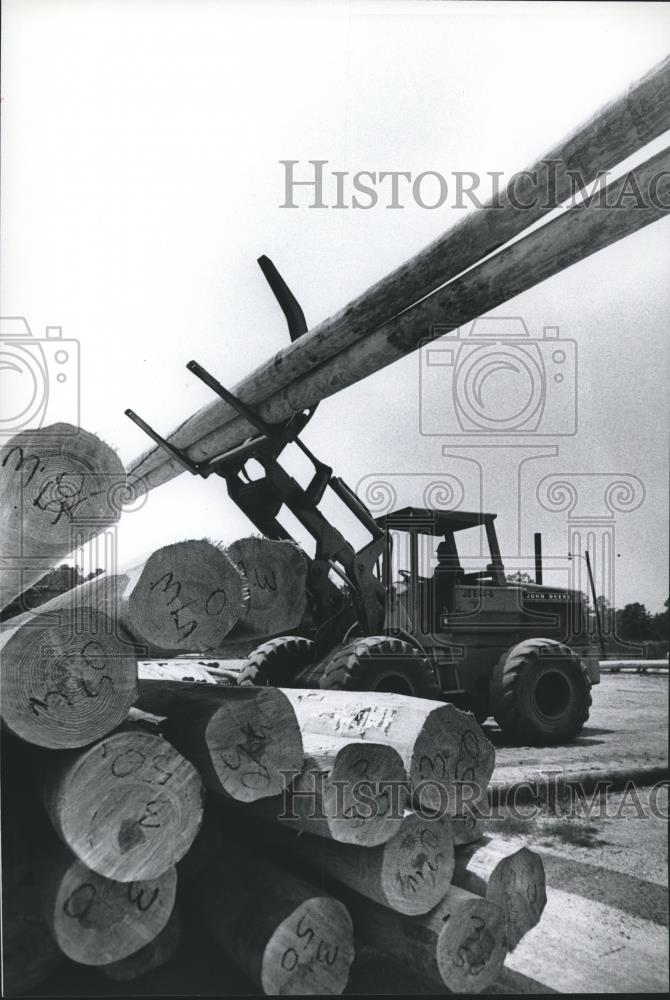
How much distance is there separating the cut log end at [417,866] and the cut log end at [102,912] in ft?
2.04

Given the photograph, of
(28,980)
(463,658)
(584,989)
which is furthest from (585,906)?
(463,658)

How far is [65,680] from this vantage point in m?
2.09

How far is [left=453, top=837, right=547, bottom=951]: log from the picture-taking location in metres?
2.57

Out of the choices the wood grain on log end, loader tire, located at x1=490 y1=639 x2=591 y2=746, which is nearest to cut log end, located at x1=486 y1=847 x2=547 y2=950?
the wood grain on log end

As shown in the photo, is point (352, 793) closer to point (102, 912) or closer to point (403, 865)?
point (403, 865)

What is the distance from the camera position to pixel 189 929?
2643 millimetres

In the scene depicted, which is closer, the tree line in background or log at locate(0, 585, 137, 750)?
log at locate(0, 585, 137, 750)

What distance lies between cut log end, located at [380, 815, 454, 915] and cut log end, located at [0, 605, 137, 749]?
94cm

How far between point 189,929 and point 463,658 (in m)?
5.05

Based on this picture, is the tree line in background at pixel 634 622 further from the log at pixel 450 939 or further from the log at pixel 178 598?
the log at pixel 178 598
